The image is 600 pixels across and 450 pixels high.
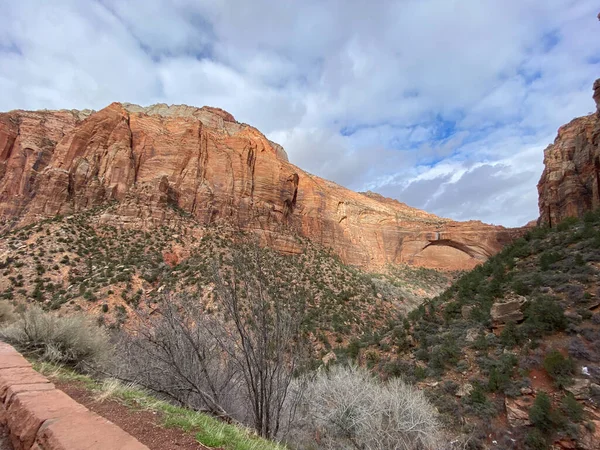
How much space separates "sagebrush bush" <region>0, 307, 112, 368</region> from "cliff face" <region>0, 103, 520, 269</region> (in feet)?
71.6

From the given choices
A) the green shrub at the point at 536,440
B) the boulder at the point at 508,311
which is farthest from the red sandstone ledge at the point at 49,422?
the boulder at the point at 508,311

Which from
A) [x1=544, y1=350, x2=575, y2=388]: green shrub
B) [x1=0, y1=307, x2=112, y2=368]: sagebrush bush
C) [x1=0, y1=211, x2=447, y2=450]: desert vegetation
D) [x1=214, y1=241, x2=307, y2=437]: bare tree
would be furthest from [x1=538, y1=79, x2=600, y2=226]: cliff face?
[x1=0, y1=307, x2=112, y2=368]: sagebrush bush

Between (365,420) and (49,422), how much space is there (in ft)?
19.9

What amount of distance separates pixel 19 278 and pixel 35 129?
2628cm

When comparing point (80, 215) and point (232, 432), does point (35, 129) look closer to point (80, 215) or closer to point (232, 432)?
point (80, 215)

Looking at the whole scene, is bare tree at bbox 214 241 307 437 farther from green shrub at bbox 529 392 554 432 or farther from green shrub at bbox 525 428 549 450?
green shrub at bbox 529 392 554 432

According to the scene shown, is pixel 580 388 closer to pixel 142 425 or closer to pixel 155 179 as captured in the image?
pixel 142 425

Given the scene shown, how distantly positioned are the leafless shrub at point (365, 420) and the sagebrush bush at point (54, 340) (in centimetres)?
549

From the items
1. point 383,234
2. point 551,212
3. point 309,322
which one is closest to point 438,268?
point 383,234

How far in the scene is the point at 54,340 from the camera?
280 inches

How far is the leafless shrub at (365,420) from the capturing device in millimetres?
6441

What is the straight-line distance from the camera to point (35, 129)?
119ft

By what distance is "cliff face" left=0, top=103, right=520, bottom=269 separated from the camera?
96.1 feet

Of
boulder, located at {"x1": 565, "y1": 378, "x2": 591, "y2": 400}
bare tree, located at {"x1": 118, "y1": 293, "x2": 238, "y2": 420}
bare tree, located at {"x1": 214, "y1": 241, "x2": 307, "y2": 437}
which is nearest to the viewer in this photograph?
bare tree, located at {"x1": 214, "y1": 241, "x2": 307, "y2": 437}
